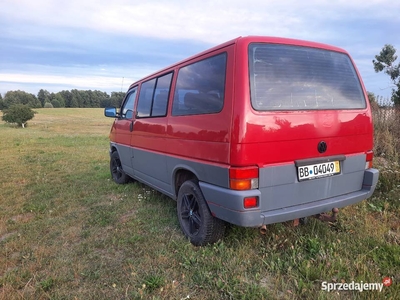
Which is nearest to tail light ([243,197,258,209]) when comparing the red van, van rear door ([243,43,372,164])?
the red van

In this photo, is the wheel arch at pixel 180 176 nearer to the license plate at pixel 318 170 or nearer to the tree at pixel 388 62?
the license plate at pixel 318 170

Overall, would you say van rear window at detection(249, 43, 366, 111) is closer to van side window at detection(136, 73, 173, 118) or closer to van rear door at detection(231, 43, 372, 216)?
van rear door at detection(231, 43, 372, 216)

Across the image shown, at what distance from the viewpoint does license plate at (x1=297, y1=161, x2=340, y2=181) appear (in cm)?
263

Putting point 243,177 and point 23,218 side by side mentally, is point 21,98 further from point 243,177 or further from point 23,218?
point 243,177

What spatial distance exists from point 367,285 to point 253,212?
100 cm

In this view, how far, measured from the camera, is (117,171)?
5953mm

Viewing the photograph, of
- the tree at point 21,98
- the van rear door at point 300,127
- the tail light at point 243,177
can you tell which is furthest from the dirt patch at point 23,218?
the tree at point 21,98

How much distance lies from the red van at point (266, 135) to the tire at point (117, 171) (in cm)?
261

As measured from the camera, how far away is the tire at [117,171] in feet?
18.7

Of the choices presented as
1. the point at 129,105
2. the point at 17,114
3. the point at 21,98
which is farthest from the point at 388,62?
the point at 21,98

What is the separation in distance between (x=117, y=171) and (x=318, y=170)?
429 cm

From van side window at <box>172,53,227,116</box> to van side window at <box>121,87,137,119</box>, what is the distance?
1.75m

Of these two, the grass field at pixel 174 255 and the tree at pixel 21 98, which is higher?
the tree at pixel 21 98

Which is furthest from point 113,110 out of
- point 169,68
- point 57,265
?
point 57,265
